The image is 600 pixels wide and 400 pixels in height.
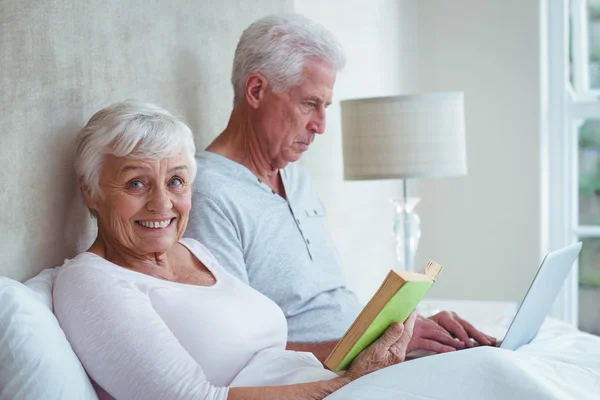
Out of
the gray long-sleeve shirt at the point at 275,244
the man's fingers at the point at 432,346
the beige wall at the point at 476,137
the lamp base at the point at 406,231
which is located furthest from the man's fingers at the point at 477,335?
the beige wall at the point at 476,137

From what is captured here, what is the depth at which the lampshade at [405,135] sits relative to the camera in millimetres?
2641

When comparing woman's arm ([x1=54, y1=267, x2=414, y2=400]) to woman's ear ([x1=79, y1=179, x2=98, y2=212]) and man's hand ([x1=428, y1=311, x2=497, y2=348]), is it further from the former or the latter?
man's hand ([x1=428, y1=311, x2=497, y2=348])

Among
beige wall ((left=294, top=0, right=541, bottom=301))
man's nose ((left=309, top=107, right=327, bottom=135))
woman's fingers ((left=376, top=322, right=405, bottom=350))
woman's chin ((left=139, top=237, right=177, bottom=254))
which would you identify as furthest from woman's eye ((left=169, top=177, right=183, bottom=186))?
beige wall ((left=294, top=0, right=541, bottom=301))

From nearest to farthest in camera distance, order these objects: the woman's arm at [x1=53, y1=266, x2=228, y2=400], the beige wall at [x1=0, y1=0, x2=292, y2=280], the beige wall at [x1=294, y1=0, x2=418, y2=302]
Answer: the woman's arm at [x1=53, y1=266, x2=228, y2=400]
the beige wall at [x1=0, y1=0, x2=292, y2=280]
the beige wall at [x1=294, y1=0, x2=418, y2=302]

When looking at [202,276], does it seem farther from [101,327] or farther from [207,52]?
[207,52]

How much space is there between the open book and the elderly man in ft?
1.61

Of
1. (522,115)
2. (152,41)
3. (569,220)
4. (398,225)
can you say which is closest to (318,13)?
(398,225)

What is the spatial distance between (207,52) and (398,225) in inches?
45.4

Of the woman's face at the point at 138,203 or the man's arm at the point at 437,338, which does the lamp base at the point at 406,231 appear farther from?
the woman's face at the point at 138,203

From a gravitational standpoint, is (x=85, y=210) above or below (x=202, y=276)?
above

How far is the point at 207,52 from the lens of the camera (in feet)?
7.26

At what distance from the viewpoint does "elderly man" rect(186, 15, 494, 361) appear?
2002 millimetres

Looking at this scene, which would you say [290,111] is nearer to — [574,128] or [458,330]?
[458,330]

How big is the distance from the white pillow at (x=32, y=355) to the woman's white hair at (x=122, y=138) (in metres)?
0.33
